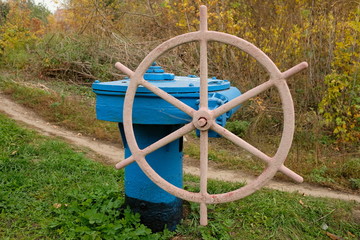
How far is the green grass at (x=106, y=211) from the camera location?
249cm

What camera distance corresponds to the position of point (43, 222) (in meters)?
2.62

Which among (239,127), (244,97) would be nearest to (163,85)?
(244,97)

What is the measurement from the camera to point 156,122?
214 centimetres

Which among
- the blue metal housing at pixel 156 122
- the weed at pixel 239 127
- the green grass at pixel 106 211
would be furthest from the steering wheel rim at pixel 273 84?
the weed at pixel 239 127

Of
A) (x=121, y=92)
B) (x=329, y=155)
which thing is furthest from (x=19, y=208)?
(x=329, y=155)

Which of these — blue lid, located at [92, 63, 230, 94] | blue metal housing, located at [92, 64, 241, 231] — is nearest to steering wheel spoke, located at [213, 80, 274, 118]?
blue metal housing, located at [92, 64, 241, 231]

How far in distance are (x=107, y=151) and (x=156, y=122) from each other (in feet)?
9.56

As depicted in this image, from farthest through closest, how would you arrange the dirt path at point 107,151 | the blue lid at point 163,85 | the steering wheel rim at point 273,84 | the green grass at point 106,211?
the dirt path at point 107,151, the green grass at point 106,211, the blue lid at point 163,85, the steering wheel rim at point 273,84

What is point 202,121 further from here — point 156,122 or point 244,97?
point 156,122

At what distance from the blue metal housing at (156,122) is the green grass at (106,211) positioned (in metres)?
0.12

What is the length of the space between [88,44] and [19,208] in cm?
684

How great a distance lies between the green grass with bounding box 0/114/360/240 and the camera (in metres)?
2.49

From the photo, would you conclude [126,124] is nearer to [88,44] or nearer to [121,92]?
[121,92]

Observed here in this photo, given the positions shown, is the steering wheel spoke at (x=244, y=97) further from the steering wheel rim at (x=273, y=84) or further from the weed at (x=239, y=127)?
the weed at (x=239, y=127)
